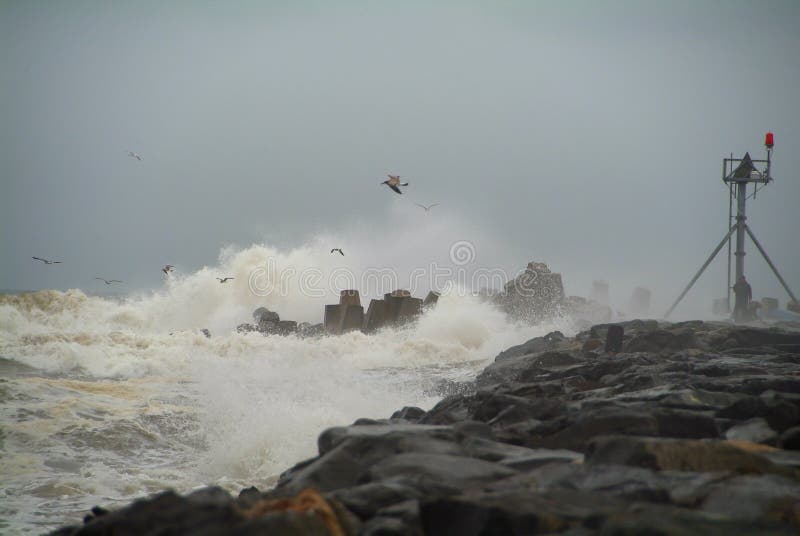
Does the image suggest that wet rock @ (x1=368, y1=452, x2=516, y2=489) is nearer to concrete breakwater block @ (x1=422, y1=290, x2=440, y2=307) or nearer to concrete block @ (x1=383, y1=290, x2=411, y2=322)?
concrete block @ (x1=383, y1=290, x2=411, y2=322)

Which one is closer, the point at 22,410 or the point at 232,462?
the point at 232,462

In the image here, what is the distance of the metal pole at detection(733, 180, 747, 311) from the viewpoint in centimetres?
2278

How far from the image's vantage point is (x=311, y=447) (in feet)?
28.3

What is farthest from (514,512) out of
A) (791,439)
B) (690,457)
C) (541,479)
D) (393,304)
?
(393,304)

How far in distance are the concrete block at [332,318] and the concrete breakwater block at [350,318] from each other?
6.0 inches

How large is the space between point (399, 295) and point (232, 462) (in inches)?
770

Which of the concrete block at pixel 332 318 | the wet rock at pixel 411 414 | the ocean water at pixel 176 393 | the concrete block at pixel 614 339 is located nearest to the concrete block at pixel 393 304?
the ocean water at pixel 176 393

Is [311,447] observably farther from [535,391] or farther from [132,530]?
[132,530]

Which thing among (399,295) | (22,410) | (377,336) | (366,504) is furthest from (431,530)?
(399,295)

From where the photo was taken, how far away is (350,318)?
27.5 metres

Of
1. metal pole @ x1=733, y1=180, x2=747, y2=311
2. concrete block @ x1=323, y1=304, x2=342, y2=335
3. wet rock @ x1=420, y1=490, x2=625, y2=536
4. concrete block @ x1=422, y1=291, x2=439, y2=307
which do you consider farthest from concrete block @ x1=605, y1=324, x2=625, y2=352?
concrete block @ x1=422, y1=291, x2=439, y2=307

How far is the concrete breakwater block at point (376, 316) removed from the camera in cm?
2697

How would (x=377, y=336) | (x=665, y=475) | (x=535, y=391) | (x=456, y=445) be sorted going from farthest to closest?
(x=377, y=336) < (x=535, y=391) < (x=456, y=445) < (x=665, y=475)

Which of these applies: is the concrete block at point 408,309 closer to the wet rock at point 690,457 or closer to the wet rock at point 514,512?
the wet rock at point 690,457
